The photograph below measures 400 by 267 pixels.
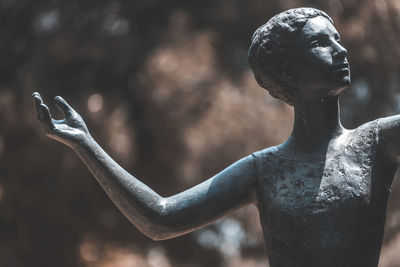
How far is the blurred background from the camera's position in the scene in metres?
8.18

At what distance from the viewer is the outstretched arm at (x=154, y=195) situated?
3045 mm

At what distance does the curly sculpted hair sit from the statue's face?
32 mm

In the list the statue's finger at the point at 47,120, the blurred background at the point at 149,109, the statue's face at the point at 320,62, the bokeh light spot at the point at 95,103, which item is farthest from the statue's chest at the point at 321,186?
the bokeh light spot at the point at 95,103

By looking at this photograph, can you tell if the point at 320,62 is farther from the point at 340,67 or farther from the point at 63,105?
the point at 63,105

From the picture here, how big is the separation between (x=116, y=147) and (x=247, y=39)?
203 cm

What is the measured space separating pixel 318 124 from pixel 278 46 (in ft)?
1.17

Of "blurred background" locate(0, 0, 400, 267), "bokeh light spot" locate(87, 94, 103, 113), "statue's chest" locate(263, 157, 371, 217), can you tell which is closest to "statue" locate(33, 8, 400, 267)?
"statue's chest" locate(263, 157, 371, 217)

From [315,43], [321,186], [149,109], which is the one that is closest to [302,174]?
[321,186]

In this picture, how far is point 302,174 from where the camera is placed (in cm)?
298

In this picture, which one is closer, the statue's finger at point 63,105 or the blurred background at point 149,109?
the statue's finger at point 63,105

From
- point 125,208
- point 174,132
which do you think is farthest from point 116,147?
point 125,208

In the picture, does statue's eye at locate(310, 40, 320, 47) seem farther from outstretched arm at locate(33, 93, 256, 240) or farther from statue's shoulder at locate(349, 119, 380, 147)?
outstretched arm at locate(33, 93, 256, 240)

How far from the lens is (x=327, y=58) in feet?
9.70

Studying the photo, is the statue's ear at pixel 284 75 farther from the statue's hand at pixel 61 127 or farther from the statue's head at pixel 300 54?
the statue's hand at pixel 61 127
